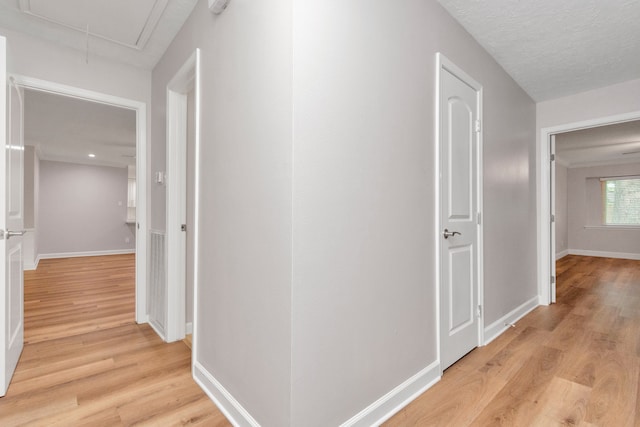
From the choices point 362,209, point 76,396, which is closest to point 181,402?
point 76,396

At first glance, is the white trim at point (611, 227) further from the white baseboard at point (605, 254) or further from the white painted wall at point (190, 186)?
the white painted wall at point (190, 186)

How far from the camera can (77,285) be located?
449 cm

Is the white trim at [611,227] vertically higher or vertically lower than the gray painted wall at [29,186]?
lower

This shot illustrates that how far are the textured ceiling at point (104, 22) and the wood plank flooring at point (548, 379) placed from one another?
295 centimetres

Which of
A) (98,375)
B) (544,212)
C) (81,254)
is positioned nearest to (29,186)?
(81,254)

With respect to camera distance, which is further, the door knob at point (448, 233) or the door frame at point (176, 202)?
the door frame at point (176, 202)

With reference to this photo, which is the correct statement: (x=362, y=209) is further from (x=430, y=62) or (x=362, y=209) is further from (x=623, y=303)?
(x=623, y=303)

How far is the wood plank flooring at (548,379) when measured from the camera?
5.10 ft

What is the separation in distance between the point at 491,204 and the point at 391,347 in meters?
1.68

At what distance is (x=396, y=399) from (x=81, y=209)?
8917 mm

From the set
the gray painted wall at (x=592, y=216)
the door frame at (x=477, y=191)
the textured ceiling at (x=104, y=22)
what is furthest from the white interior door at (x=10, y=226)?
the gray painted wall at (x=592, y=216)

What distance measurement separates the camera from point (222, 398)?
1.62 m

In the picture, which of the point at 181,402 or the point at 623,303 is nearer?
the point at 181,402

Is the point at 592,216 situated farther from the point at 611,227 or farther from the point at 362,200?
the point at 362,200
